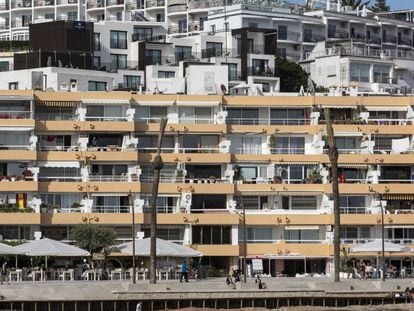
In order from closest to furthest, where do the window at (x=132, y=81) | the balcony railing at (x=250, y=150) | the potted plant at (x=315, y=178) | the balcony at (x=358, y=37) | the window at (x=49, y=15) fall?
the potted plant at (x=315, y=178)
the balcony railing at (x=250, y=150)
the window at (x=132, y=81)
the balcony at (x=358, y=37)
the window at (x=49, y=15)

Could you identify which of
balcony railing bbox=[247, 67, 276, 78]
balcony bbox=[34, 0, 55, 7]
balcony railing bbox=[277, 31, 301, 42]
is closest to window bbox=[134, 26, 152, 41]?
balcony railing bbox=[247, 67, 276, 78]

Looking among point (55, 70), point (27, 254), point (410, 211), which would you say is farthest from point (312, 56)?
point (27, 254)

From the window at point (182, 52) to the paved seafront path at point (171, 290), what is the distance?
54555mm

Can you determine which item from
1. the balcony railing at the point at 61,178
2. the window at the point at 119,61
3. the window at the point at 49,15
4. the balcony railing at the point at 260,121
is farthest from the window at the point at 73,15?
the balcony railing at the point at 61,178

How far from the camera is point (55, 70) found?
127 meters

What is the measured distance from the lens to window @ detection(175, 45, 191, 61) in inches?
5659

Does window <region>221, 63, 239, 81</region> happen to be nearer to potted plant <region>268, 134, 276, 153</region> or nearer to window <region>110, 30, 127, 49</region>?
window <region>110, 30, 127, 49</region>

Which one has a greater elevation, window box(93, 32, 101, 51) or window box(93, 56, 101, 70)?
window box(93, 32, 101, 51)

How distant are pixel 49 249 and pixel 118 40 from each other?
5139 cm

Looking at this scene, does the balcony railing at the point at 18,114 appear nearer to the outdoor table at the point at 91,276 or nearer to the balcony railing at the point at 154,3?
the outdoor table at the point at 91,276

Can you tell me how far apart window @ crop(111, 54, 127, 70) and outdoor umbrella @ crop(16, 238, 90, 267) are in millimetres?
46123

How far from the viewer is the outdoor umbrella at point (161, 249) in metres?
97.4

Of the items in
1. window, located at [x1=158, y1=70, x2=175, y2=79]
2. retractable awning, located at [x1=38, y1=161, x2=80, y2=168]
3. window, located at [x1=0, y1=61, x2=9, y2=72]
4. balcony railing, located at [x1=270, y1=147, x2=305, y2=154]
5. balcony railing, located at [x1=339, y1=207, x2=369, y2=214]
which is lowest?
balcony railing, located at [x1=339, y1=207, x2=369, y2=214]

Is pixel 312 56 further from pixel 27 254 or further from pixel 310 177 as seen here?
pixel 27 254
